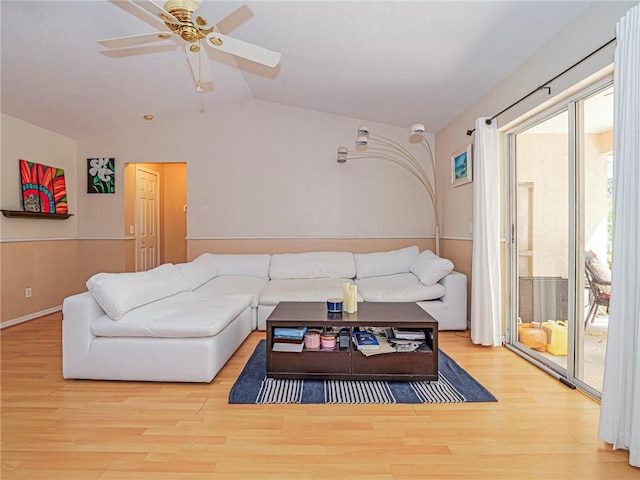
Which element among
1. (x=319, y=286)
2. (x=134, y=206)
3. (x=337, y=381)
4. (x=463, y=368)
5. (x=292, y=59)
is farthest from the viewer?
(x=134, y=206)

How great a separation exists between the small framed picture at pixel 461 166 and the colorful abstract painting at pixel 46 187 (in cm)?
496

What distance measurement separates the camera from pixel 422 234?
17.9 feet

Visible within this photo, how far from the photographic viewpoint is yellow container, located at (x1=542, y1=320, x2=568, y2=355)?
2.89m

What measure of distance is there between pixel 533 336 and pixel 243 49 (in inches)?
126

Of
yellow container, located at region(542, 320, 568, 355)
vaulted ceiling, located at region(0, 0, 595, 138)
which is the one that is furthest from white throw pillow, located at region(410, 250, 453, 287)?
vaulted ceiling, located at region(0, 0, 595, 138)

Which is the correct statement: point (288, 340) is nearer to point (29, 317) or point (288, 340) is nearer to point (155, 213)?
point (29, 317)

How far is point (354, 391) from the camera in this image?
2.54 metres

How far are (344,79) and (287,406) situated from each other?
3289mm

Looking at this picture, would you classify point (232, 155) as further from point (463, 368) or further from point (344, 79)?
point (463, 368)

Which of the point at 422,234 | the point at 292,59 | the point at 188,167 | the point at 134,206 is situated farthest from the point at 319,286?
the point at 134,206

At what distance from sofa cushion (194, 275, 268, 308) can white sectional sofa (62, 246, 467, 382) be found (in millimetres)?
11

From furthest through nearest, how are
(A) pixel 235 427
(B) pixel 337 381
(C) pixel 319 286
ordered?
(C) pixel 319 286
(B) pixel 337 381
(A) pixel 235 427

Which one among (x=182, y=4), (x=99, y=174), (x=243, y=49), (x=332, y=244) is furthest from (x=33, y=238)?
(x=182, y=4)

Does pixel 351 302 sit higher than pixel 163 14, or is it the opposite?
pixel 163 14
